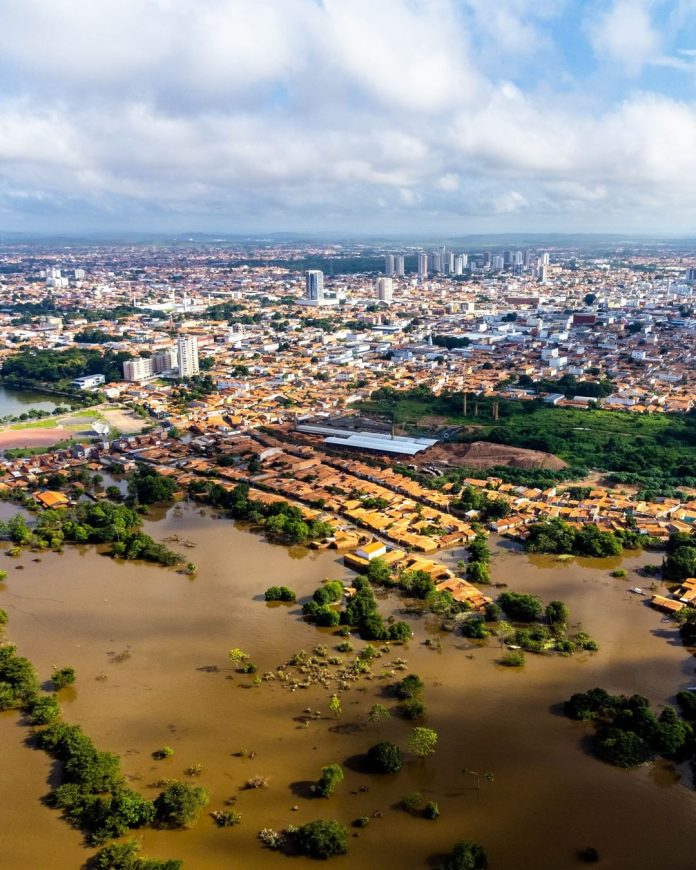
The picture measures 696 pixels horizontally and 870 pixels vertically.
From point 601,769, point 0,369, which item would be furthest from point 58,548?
A: point 0,369

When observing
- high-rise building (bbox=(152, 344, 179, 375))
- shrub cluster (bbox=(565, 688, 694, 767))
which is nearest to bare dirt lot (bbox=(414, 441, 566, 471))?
shrub cluster (bbox=(565, 688, 694, 767))

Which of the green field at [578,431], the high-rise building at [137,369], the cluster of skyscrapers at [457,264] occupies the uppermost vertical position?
the cluster of skyscrapers at [457,264]

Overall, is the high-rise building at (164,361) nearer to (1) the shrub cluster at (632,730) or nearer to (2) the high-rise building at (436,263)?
(1) the shrub cluster at (632,730)

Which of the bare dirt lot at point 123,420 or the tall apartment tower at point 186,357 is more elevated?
the tall apartment tower at point 186,357

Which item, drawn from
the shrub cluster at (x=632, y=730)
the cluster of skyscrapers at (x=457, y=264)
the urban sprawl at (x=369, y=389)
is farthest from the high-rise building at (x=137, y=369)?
the cluster of skyscrapers at (x=457, y=264)

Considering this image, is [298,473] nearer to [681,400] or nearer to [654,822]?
[654,822]

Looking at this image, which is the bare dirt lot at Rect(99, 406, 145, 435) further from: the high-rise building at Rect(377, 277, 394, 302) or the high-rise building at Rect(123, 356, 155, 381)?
the high-rise building at Rect(377, 277, 394, 302)
